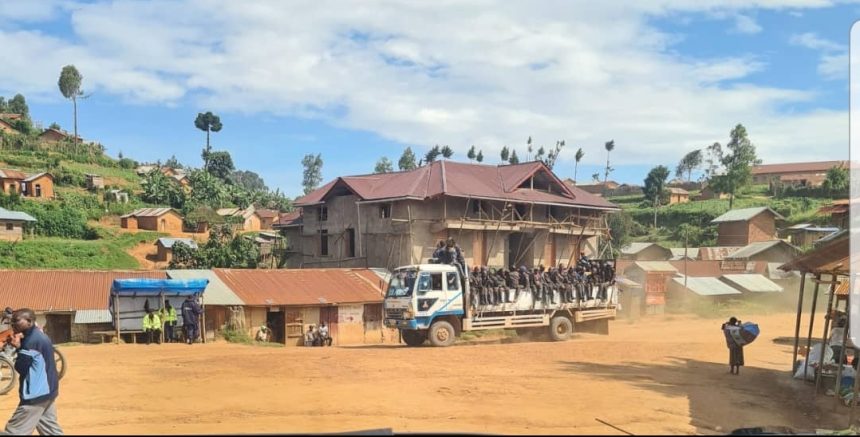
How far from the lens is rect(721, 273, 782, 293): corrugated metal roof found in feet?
152

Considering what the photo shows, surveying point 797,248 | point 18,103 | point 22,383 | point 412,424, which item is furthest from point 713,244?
point 18,103

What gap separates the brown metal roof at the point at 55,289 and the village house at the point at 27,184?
130 ft

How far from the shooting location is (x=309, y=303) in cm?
2739

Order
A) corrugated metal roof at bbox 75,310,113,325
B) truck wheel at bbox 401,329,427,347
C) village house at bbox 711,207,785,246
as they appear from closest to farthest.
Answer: truck wheel at bbox 401,329,427,347 < corrugated metal roof at bbox 75,310,113,325 < village house at bbox 711,207,785,246

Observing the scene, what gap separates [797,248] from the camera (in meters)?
56.9

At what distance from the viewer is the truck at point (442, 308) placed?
68.9 feet

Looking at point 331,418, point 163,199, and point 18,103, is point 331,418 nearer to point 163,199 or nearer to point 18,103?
point 163,199

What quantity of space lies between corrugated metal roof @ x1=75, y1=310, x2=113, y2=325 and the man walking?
288 cm

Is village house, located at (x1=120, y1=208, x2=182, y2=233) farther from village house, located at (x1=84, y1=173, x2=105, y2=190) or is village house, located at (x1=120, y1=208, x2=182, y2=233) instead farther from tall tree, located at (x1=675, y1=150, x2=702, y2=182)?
tall tree, located at (x1=675, y1=150, x2=702, y2=182)

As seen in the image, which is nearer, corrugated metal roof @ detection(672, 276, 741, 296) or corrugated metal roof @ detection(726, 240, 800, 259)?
corrugated metal roof @ detection(672, 276, 741, 296)

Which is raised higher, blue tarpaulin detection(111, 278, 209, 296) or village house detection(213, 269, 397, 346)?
blue tarpaulin detection(111, 278, 209, 296)

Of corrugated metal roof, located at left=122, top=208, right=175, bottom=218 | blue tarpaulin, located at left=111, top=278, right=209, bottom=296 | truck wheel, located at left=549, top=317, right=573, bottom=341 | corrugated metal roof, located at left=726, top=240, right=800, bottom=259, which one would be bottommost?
truck wheel, located at left=549, top=317, right=573, bottom=341

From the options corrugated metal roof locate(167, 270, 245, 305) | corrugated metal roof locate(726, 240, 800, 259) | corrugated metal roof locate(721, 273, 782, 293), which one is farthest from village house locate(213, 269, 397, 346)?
corrugated metal roof locate(726, 240, 800, 259)

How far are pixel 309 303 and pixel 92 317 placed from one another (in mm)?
7761
